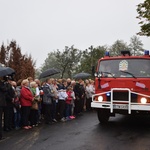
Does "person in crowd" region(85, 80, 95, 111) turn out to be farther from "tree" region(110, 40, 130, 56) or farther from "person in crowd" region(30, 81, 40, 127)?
"tree" region(110, 40, 130, 56)

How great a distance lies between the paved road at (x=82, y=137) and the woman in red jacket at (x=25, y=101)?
1.43ft

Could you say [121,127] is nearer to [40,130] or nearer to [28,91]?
[40,130]

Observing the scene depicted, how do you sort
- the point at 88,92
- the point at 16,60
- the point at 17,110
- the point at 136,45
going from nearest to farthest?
1. the point at 17,110
2. the point at 88,92
3. the point at 16,60
4. the point at 136,45

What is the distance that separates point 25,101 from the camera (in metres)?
9.98

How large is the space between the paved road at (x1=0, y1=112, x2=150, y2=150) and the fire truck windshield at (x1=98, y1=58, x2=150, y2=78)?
185cm

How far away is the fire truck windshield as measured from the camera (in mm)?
9703

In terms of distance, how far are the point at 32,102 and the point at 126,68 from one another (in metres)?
3.57

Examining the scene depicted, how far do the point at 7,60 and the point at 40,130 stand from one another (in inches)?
521

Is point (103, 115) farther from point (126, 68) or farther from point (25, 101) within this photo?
point (25, 101)

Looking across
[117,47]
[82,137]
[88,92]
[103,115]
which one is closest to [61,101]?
[103,115]

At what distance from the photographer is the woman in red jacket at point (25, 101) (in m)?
9.96

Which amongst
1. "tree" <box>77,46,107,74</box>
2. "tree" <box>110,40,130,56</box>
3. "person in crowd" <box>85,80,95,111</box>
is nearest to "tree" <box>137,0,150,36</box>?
"person in crowd" <box>85,80,95,111</box>

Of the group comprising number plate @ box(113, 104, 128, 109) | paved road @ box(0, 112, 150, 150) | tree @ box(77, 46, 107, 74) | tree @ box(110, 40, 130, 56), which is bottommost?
paved road @ box(0, 112, 150, 150)

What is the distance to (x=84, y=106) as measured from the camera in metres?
16.5
